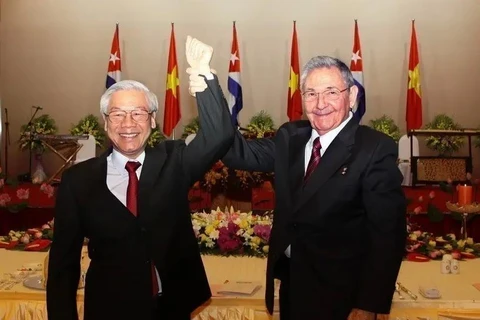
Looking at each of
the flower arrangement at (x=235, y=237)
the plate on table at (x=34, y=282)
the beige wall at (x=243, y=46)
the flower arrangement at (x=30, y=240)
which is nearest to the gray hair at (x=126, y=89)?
the plate on table at (x=34, y=282)

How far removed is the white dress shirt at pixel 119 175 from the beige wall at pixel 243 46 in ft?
22.6

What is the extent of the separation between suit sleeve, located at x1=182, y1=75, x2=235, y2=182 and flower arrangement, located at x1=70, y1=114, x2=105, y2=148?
20.7 feet

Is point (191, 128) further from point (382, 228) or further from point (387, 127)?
point (382, 228)

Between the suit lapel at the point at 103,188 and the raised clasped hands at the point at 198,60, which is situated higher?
the raised clasped hands at the point at 198,60

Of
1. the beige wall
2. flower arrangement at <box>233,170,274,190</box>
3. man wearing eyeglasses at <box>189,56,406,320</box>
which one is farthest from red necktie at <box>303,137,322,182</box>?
the beige wall

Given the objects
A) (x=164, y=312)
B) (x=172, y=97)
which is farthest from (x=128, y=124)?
(x=172, y=97)

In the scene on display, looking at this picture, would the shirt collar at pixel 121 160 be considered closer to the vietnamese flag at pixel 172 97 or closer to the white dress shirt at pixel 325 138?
the white dress shirt at pixel 325 138

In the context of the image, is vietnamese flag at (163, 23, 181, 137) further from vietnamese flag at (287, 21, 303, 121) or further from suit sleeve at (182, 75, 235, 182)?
suit sleeve at (182, 75, 235, 182)

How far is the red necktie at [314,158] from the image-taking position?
6.31 feet

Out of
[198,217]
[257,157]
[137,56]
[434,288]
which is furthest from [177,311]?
[137,56]

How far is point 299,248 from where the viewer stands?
1916 mm

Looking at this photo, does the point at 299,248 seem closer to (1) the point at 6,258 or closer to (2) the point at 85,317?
(2) the point at 85,317

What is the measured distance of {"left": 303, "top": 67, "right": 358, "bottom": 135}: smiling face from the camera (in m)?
1.86

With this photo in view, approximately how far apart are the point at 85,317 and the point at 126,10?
24.8 ft
